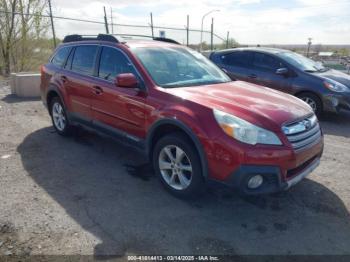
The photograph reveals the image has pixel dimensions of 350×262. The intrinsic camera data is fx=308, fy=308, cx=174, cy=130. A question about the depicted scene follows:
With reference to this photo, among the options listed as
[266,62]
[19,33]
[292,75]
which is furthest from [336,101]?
[19,33]

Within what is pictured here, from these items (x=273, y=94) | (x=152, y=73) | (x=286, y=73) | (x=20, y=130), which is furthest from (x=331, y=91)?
(x=20, y=130)

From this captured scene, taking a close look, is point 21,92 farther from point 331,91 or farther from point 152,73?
point 331,91

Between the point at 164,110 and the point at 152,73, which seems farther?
the point at 152,73

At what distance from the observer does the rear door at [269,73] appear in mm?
7468

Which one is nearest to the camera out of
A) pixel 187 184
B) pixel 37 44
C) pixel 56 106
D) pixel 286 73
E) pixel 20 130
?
pixel 187 184

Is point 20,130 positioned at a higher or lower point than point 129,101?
lower

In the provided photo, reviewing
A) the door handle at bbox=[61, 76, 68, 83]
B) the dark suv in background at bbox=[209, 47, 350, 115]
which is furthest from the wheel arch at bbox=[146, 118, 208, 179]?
the dark suv in background at bbox=[209, 47, 350, 115]

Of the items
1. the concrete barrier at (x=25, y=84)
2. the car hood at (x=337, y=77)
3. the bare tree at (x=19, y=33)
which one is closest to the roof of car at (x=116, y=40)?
the car hood at (x=337, y=77)

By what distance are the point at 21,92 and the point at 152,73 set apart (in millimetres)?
6915

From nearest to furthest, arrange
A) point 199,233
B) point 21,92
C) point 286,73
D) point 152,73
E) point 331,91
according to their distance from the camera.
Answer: point 199,233 → point 152,73 → point 331,91 → point 286,73 → point 21,92

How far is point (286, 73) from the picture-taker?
7.40 meters

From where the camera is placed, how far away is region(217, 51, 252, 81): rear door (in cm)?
812

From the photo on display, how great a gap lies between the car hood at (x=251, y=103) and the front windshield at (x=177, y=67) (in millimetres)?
230

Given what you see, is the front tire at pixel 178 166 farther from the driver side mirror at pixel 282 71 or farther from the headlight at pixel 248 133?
the driver side mirror at pixel 282 71
